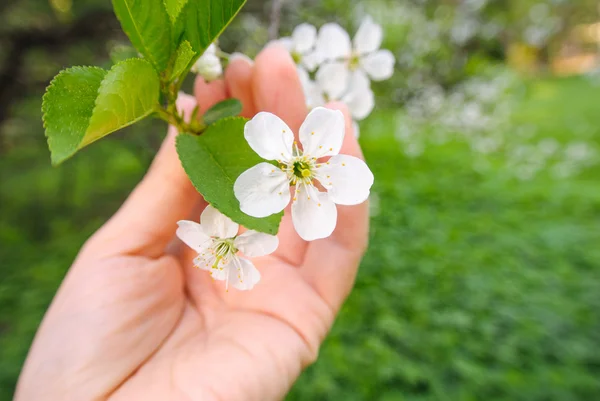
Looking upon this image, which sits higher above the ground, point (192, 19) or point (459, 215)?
point (192, 19)

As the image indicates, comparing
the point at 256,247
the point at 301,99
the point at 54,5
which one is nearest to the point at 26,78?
the point at 54,5

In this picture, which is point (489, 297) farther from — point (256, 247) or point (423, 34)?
point (256, 247)

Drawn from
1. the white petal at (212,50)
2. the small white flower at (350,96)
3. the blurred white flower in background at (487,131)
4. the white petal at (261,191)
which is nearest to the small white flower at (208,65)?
the white petal at (212,50)

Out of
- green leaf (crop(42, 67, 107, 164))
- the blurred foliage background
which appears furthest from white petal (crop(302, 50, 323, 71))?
green leaf (crop(42, 67, 107, 164))

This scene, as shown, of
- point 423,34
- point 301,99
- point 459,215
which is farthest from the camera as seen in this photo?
point 459,215

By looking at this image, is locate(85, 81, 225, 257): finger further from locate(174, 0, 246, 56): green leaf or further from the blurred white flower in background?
the blurred white flower in background

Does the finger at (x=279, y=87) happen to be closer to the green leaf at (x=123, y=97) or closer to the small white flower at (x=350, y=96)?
the small white flower at (x=350, y=96)
